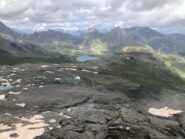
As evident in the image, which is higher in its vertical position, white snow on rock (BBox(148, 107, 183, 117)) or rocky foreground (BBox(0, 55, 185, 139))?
rocky foreground (BBox(0, 55, 185, 139))

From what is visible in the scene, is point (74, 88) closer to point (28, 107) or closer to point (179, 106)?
point (28, 107)

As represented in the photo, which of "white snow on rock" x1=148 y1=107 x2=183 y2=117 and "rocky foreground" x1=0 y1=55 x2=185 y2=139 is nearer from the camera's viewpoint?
"rocky foreground" x1=0 y1=55 x2=185 y2=139

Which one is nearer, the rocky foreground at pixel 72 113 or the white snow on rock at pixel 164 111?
the rocky foreground at pixel 72 113

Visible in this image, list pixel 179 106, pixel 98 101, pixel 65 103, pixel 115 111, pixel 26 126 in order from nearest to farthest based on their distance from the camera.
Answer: pixel 26 126
pixel 115 111
pixel 65 103
pixel 98 101
pixel 179 106

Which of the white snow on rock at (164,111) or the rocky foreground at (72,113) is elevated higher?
the rocky foreground at (72,113)

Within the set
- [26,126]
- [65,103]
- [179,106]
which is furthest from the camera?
[179,106]

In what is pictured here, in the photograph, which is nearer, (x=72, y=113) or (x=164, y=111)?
(x=72, y=113)

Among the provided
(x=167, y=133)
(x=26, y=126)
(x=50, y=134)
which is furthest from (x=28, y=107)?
(x=167, y=133)

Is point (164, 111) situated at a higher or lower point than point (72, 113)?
lower

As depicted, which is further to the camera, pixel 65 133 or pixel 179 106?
pixel 179 106

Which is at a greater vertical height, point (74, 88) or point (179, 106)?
point (74, 88)
